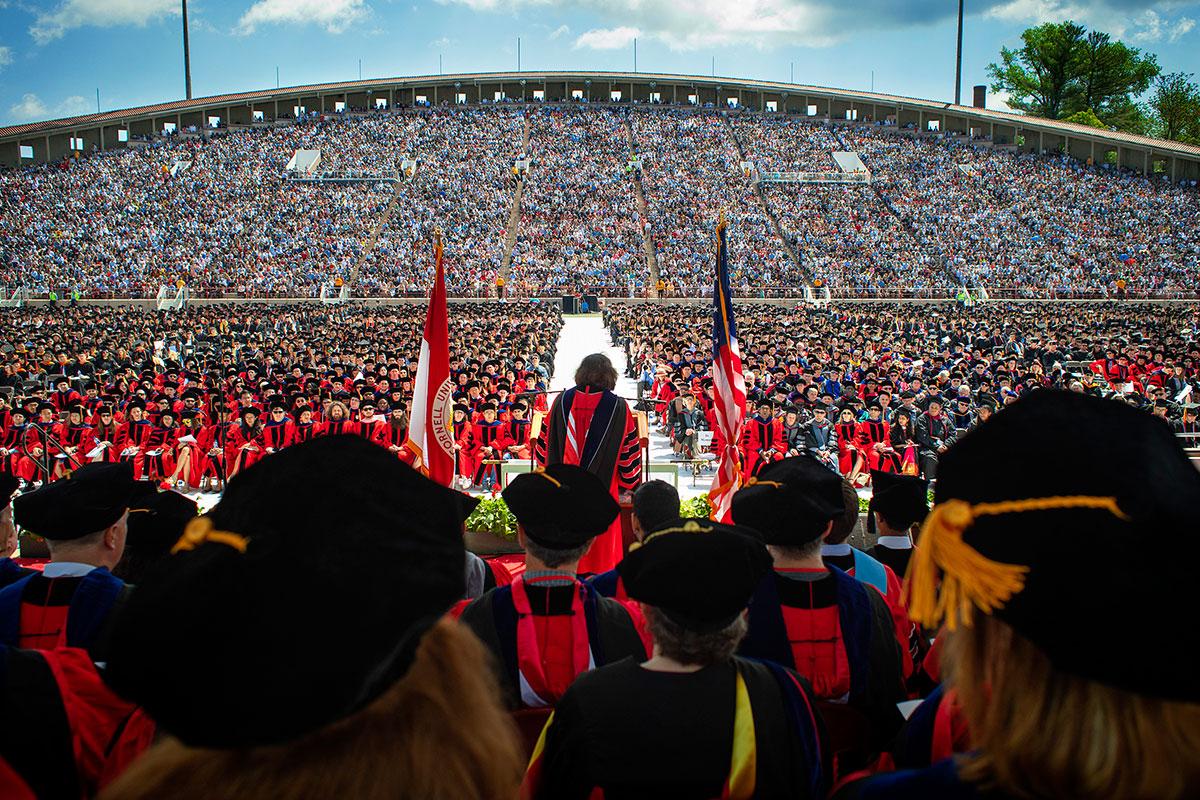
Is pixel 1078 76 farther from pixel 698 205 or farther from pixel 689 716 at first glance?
pixel 689 716

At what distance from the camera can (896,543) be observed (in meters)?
4.14

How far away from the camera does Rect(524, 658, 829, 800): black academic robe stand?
186cm

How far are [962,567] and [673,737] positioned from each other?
34.4 inches

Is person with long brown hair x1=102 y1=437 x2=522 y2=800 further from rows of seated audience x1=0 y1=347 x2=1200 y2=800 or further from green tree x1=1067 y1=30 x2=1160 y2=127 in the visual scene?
green tree x1=1067 y1=30 x2=1160 y2=127

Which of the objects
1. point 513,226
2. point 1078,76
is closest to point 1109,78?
point 1078,76

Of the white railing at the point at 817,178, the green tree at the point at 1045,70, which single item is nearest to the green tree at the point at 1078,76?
the green tree at the point at 1045,70

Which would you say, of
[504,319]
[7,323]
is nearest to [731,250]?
[504,319]

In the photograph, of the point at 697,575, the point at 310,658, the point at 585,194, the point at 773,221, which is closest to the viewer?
the point at 310,658

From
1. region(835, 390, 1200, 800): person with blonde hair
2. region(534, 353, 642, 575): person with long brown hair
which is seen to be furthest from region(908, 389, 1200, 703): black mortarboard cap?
region(534, 353, 642, 575): person with long brown hair

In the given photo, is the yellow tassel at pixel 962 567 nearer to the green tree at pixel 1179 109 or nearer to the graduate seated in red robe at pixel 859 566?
the graduate seated in red robe at pixel 859 566

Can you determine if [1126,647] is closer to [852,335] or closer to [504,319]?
[852,335]

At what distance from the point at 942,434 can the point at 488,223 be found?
41.5m

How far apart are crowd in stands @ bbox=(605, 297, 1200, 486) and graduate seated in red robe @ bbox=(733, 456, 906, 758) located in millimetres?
1822

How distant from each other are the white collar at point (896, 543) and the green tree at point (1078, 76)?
8207cm
